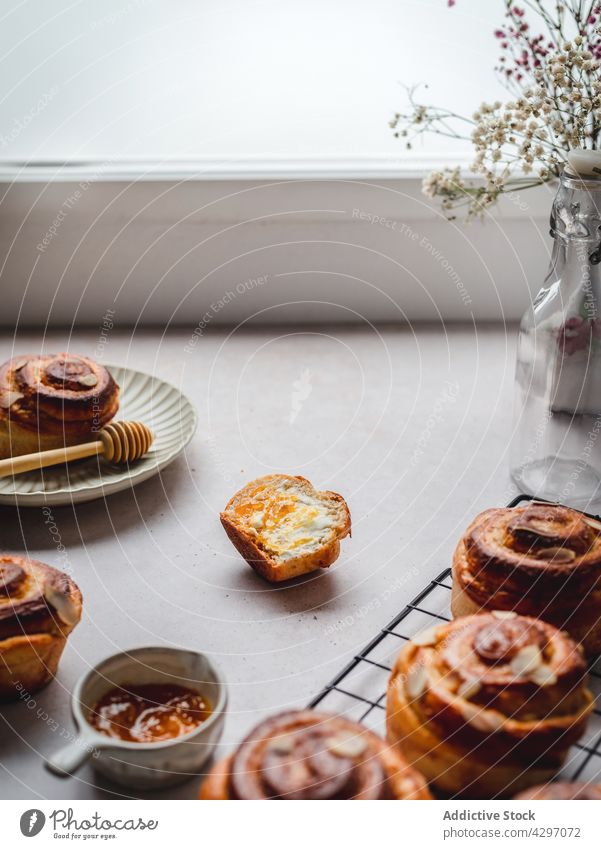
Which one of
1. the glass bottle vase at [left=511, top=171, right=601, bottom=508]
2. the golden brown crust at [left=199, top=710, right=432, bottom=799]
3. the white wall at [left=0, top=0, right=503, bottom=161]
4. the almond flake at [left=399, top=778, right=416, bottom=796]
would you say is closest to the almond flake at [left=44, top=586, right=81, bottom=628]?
the golden brown crust at [left=199, top=710, right=432, bottom=799]

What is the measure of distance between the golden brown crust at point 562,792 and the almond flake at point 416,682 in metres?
0.12

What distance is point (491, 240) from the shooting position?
171 centimetres

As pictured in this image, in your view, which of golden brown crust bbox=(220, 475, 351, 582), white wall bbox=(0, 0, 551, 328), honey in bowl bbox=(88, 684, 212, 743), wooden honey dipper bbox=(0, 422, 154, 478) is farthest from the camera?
white wall bbox=(0, 0, 551, 328)

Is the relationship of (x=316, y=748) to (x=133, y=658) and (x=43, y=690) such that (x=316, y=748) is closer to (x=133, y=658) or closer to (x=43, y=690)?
(x=133, y=658)

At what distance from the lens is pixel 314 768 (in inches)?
28.0

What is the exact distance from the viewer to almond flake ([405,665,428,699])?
79 centimetres

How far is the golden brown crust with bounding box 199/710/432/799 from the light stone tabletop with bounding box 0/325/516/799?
124 mm

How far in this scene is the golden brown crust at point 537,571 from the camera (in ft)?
2.95

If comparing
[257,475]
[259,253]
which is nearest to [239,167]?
[259,253]

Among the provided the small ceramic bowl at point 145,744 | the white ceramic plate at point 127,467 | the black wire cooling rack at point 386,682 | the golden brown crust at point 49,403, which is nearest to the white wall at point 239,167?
the white ceramic plate at point 127,467

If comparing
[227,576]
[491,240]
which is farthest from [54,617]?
[491,240]

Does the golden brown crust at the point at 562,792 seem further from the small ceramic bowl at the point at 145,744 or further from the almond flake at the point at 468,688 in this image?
the small ceramic bowl at the point at 145,744

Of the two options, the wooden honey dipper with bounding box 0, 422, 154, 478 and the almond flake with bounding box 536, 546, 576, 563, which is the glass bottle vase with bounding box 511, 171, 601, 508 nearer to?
the almond flake with bounding box 536, 546, 576, 563

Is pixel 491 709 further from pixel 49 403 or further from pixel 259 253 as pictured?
pixel 259 253
